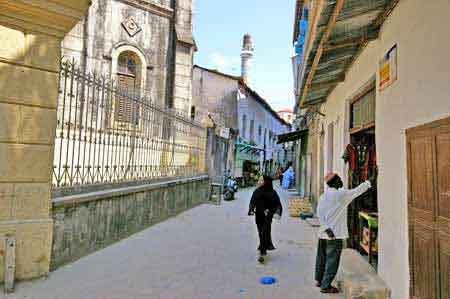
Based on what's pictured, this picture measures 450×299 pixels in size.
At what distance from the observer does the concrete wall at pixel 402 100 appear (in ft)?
9.48

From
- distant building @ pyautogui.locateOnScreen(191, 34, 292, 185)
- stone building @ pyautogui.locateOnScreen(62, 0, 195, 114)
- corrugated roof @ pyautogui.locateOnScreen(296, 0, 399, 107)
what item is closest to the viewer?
corrugated roof @ pyautogui.locateOnScreen(296, 0, 399, 107)

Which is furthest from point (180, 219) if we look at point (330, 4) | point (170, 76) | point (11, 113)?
point (170, 76)

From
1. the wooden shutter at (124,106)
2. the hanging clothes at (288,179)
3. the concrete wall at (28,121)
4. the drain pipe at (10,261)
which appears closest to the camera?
the drain pipe at (10,261)

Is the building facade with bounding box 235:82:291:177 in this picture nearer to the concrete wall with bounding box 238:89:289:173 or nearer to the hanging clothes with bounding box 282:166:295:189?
the concrete wall with bounding box 238:89:289:173

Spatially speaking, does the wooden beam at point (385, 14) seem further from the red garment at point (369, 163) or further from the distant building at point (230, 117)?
the distant building at point (230, 117)

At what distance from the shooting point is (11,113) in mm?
4477

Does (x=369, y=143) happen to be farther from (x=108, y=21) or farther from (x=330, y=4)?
(x=108, y=21)

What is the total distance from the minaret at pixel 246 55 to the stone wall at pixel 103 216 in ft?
84.1

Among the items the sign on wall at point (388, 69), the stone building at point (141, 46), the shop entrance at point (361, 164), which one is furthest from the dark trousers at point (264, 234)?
the stone building at point (141, 46)

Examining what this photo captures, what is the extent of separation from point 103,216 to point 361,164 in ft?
15.1

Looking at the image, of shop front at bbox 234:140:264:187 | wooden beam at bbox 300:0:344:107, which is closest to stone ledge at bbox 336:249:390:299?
wooden beam at bbox 300:0:344:107

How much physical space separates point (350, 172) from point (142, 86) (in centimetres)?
1133

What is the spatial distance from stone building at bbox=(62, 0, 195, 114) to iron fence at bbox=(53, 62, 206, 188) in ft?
18.4

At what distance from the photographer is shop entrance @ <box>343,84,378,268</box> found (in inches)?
220
